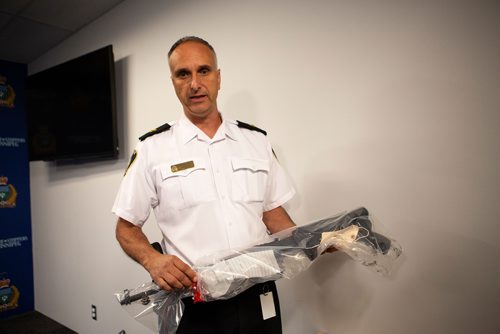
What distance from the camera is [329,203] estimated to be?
1.27 meters

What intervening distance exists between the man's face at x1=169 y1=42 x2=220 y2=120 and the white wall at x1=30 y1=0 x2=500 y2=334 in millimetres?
389

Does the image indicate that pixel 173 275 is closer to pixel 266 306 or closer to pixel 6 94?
pixel 266 306

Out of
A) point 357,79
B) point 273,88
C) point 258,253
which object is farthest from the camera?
point 273,88

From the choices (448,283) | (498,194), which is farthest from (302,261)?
→ (498,194)

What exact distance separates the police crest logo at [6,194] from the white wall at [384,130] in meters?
2.44

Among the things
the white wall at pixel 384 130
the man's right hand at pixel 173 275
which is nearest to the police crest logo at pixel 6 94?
the white wall at pixel 384 130

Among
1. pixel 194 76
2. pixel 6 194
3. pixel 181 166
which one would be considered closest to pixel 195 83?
pixel 194 76

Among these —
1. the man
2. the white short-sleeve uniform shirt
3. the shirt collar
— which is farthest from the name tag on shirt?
the shirt collar

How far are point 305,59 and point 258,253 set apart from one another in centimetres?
90

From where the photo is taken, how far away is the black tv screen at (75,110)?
2039 mm

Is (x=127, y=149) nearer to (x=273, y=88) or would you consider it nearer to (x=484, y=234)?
(x=273, y=88)

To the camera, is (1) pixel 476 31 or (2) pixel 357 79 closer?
(1) pixel 476 31

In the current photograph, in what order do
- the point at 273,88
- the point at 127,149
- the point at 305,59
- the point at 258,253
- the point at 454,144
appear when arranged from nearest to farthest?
the point at 258,253, the point at 454,144, the point at 305,59, the point at 273,88, the point at 127,149

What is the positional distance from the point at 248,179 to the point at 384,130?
22.1 inches
